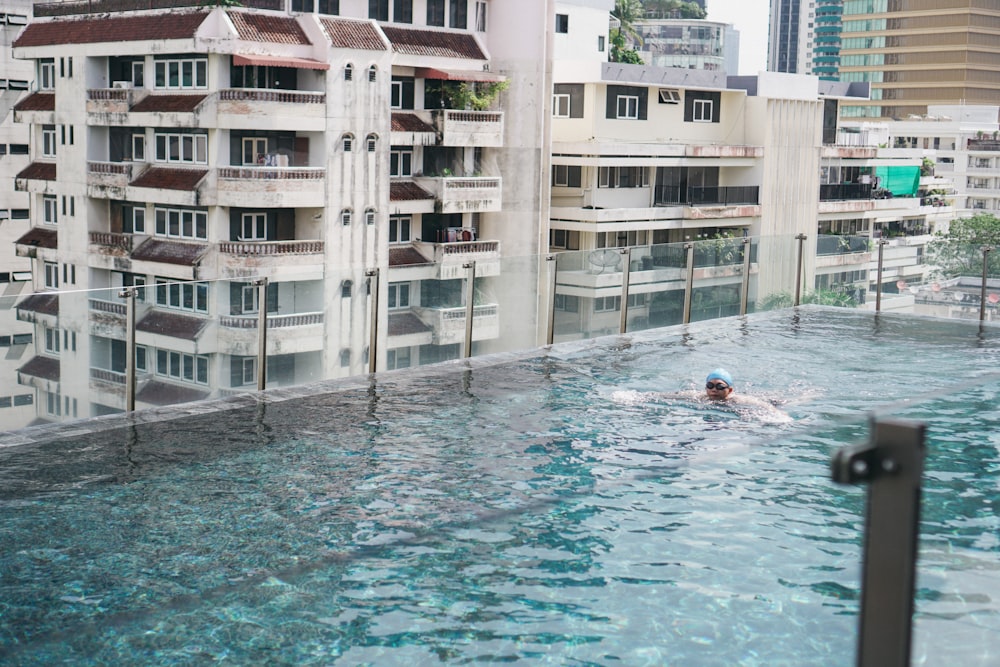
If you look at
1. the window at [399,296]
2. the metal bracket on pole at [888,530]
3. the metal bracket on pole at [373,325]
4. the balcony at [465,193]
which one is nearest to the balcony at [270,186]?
the balcony at [465,193]

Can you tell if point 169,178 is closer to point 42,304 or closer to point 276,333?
point 276,333

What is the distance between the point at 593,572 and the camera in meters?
8.78

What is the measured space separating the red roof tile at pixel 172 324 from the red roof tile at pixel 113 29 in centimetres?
3375

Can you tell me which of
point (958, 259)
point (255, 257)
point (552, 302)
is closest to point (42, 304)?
point (552, 302)

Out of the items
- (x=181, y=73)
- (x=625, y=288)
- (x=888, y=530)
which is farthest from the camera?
(x=181, y=73)

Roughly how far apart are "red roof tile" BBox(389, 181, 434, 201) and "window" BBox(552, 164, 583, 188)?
29.5ft

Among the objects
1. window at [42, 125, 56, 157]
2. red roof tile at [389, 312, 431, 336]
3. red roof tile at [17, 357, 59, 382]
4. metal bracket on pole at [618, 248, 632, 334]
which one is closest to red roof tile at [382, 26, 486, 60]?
window at [42, 125, 56, 157]

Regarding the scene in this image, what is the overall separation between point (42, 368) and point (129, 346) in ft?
2.61

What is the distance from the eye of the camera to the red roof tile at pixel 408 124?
163 feet

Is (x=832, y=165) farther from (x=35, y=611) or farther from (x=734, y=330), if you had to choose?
(x=35, y=611)

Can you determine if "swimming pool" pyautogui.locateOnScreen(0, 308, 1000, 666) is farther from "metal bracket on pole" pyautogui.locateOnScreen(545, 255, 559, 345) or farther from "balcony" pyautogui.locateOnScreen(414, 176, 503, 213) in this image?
"balcony" pyautogui.locateOnScreen(414, 176, 503, 213)

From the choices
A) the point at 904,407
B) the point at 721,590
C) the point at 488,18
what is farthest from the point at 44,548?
the point at 488,18

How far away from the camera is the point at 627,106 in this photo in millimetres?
59094

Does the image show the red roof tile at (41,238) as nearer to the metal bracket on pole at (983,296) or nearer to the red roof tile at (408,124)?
the red roof tile at (408,124)
